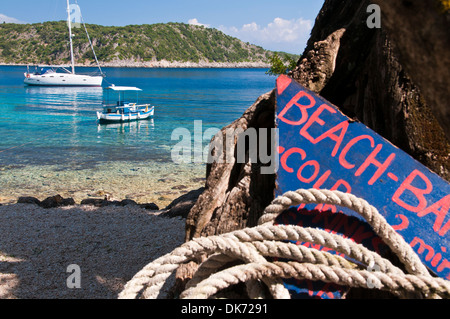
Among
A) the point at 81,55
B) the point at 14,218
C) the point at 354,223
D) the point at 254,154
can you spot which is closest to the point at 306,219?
the point at 354,223

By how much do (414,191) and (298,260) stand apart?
31.9 inches

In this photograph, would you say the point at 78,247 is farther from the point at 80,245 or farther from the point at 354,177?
the point at 354,177

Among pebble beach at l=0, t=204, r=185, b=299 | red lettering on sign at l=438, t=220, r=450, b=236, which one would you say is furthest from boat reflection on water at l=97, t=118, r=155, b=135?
red lettering on sign at l=438, t=220, r=450, b=236

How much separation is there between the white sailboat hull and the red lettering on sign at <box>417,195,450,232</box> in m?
72.1

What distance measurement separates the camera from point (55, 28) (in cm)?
17262

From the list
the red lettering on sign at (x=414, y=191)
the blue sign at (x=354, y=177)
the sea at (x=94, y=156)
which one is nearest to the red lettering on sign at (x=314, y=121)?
the blue sign at (x=354, y=177)

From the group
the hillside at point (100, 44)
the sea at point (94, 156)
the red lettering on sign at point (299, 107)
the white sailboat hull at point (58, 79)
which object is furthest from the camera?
the hillside at point (100, 44)

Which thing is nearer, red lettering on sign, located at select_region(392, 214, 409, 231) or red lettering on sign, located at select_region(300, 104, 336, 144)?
red lettering on sign, located at select_region(392, 214, 409, 231)

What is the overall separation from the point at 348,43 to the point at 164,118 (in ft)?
104

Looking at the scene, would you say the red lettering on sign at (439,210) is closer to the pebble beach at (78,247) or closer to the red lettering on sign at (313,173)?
the red lettering on sign at (313,173)

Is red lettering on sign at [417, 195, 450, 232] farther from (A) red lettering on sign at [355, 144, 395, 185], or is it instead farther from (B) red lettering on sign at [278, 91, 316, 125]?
(B) red lettering on sign at [278, 91, 316, 125]

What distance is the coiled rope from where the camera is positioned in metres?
1.88

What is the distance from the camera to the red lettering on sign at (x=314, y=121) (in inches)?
93.2

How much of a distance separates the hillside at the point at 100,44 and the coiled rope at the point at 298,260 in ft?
526
